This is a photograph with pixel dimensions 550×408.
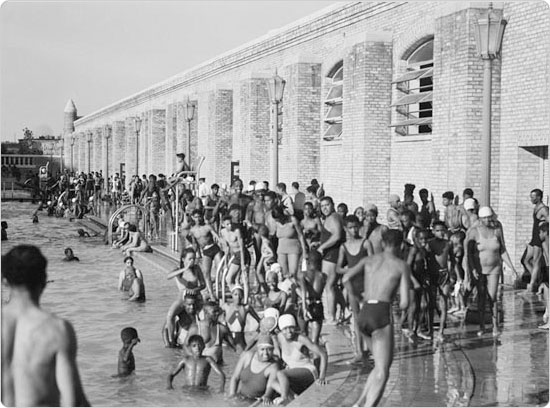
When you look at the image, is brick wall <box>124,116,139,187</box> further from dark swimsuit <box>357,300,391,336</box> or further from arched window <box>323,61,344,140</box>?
dark swimsuit <box>357,300,391,336</box>

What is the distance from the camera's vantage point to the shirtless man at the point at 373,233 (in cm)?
1032

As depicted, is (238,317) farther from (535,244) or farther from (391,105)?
(391,105)

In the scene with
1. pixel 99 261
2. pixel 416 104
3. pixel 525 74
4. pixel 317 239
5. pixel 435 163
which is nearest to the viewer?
pixel 317 239

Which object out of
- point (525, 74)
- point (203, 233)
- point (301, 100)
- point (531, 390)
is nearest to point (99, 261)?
point (301, 100)

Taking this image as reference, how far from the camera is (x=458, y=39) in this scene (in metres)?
15.9

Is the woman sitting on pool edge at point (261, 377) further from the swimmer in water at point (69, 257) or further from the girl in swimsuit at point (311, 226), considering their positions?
the swimmer in water at point (69, 257)

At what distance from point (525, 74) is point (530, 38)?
63cm

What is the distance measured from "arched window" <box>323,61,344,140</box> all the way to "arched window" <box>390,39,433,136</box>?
3902mm

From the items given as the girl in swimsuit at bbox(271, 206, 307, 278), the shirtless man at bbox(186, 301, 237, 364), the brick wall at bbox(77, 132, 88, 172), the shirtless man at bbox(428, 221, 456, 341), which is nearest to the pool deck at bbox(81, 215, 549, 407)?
the shirtless man at bbox(428, 221, 456, 341)

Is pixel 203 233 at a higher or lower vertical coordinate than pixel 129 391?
higher

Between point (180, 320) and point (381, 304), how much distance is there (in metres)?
4.71

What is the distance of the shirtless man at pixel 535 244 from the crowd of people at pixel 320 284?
0.07 ft

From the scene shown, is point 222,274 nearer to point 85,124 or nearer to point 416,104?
point 416,104

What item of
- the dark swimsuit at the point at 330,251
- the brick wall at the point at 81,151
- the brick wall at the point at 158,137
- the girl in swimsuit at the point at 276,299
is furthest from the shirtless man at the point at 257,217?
the brick wall at the point at 81,151
